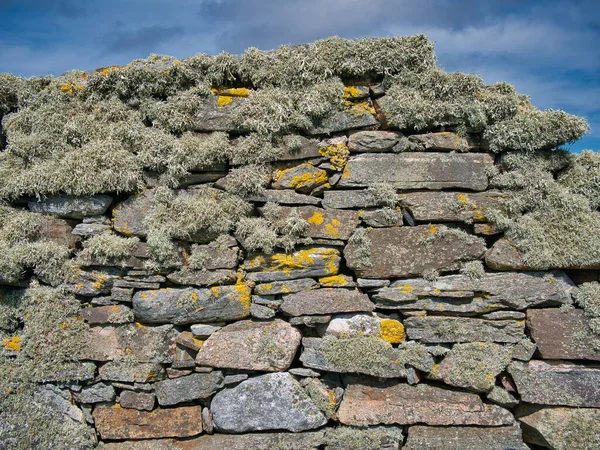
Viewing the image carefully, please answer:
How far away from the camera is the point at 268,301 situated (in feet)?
16.5

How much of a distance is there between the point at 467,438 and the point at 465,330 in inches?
49.6

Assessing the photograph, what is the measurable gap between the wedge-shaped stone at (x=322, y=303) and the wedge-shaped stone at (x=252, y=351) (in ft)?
1.09

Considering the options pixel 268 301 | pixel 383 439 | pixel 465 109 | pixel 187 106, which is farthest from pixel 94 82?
pixel 383 439

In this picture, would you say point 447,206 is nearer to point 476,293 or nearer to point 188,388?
point 476,293

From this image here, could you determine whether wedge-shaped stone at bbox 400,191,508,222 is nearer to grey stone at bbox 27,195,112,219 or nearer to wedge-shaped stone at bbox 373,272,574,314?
wedge-shaped stone at bbox 373,272,574,314

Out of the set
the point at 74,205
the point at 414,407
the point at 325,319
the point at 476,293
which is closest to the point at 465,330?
the point at 476,293

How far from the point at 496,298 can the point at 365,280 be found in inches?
64.9

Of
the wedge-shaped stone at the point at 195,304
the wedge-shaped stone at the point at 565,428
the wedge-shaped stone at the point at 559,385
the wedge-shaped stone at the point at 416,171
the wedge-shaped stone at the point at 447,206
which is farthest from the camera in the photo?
the wedge-shaped stone at the point at 416,171

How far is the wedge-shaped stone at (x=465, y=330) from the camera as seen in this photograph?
4.92 metres

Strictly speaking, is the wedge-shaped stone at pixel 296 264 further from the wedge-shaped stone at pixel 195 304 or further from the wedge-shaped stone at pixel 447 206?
the wedge-shaped stone at pixel 447 206

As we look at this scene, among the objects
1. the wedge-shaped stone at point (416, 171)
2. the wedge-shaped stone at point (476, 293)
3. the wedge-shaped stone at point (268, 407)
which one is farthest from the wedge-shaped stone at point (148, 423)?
the wedge-shaped stone at point (416, 171)

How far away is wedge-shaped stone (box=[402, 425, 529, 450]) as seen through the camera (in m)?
4.67

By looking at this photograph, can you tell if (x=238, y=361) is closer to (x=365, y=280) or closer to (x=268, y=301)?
(x=268, y=301)

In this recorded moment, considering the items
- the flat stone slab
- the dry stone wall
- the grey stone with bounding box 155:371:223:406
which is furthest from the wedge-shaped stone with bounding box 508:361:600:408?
the grey stone with bounding box 155:371:223:406
